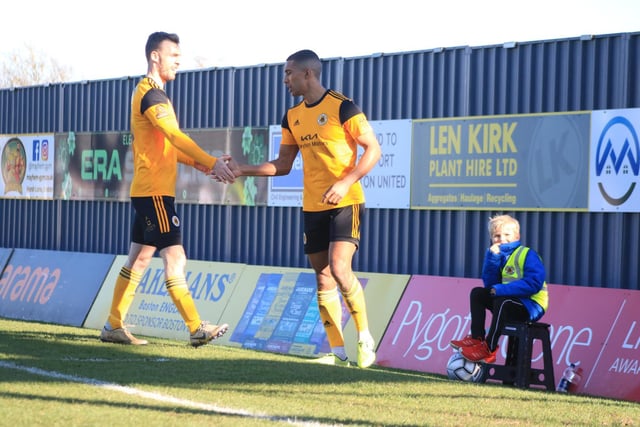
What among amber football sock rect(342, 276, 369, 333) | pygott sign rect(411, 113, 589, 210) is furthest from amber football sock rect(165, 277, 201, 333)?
pygott sign rect(411, 113, 589, 210)

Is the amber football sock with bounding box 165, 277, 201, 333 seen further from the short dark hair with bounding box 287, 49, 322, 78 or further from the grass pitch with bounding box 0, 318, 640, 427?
the short dark hair with bounding box 287, 49, 322, 78

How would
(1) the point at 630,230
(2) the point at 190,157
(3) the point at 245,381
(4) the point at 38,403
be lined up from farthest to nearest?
(1) the point at 630,230, (2) the point at 190,157, (3) the point at 245,381, (4) the point at 38,403

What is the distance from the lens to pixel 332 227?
858 cm

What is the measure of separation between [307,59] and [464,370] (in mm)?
2700

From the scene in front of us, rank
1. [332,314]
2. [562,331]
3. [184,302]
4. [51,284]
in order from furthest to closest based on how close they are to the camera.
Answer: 1. [51,284]
2. [562,331]
3. [184,302]
4. [332,314]

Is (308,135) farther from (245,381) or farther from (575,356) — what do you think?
(575,356)

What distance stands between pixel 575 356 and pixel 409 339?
173cm

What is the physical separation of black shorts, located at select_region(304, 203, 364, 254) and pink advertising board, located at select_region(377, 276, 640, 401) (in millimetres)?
2185

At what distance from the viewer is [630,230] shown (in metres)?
10.3

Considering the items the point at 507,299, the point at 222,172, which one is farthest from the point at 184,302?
the point at 507,299

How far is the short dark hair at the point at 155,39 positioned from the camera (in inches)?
377

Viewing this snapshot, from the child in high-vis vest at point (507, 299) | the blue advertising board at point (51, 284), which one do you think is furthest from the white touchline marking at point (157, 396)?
the blue advertising board at point (51, 284)

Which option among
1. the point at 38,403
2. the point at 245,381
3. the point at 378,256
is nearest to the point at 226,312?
the point at 378,256

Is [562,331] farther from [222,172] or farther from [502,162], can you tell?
[222,172]
